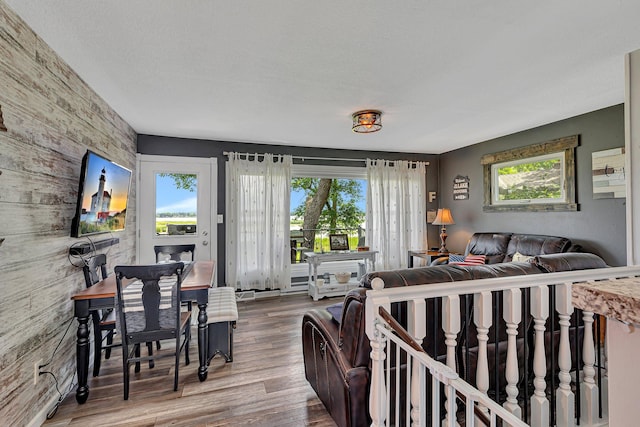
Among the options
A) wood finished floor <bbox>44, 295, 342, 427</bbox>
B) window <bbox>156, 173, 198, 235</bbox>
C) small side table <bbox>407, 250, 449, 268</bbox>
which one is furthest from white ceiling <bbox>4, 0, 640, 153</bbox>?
wood finished floor <bbox>44, 295, 342, 427</bbox>

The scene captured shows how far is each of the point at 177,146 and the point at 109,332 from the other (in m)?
2.65

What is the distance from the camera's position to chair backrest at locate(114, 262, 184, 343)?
217 cm

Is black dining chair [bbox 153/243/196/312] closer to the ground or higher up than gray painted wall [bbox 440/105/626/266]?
closer to the ground

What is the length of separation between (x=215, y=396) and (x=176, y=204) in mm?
2979

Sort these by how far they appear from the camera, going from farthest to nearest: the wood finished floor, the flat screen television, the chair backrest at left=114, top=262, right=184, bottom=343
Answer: the flat screen television → the chair backrest at left=114, top=262, right=184, bottom=343 → the wood finished floor

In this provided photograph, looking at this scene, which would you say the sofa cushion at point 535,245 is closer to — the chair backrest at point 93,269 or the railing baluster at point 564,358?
the railing baluster at point 564,358

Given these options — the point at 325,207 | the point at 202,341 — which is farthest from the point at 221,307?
the point at 325,207

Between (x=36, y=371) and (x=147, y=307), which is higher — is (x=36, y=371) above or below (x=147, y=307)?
below

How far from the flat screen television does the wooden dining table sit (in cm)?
46

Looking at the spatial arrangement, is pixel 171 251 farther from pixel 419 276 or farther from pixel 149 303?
pixel 419 276

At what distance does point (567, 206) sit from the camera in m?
3.83

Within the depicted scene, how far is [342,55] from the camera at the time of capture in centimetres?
221

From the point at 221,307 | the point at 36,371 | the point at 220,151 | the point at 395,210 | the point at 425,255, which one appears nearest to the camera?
the point at 36,371

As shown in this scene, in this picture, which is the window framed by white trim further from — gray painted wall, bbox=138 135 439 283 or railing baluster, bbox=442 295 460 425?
railing baluster, bbox=442 295 460 425
